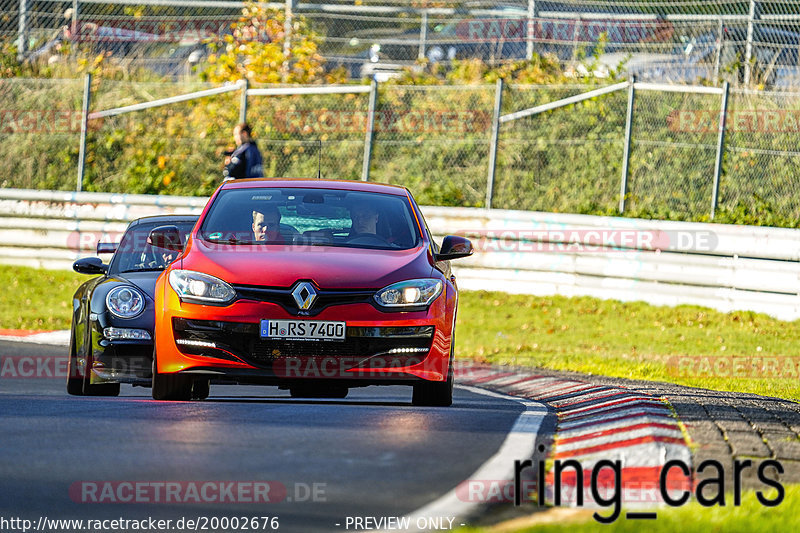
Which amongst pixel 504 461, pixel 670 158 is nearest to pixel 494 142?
pixel 670 158

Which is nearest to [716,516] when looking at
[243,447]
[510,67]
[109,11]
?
[243,447]

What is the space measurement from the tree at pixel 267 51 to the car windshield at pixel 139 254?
40.9ft

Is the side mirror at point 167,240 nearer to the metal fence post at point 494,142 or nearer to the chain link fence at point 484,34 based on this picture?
the metal fence post at point 494,142

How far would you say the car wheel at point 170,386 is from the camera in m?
8.40

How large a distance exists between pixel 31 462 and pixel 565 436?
2603 mm

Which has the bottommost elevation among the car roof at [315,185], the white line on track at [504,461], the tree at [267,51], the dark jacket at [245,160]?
the white line on track at [504,461]

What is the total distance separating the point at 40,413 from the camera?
322 inches

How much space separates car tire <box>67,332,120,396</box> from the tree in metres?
13.5

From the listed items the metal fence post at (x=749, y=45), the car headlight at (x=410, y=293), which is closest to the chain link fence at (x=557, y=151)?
the metal fence post at (x=749, y=45)

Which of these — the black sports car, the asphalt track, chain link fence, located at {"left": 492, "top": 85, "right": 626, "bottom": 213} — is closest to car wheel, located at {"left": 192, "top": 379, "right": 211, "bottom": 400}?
the black sports car

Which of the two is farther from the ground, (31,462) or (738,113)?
(738,113)

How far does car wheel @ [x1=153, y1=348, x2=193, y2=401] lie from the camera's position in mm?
8399

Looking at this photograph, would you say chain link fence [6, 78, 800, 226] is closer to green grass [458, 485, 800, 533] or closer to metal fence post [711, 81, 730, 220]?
metal fence post [711, 81, 730, 220]

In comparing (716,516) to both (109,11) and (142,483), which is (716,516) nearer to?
(142,483)
